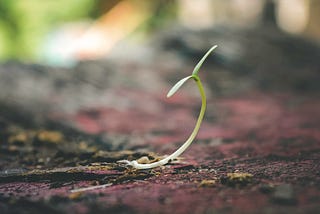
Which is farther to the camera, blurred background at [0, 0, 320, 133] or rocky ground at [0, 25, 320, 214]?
blurred background at [0, 0, 320, 133]

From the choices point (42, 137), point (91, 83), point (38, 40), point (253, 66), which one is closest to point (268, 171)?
point (42, 137)

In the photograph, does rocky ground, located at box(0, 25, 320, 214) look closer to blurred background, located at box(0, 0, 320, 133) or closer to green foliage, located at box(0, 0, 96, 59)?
blurred background, located at box(0, 0, 320, 133)

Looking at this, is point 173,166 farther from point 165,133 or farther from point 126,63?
point 126,63

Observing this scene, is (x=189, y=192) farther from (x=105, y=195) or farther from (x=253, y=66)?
(x=253, y=66)

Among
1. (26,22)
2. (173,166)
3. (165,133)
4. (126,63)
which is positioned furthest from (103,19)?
(173,166)

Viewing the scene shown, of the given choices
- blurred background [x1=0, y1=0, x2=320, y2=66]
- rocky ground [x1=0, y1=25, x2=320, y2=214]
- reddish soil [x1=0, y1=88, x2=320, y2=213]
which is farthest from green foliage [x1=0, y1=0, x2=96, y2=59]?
reddish soil [x1=0, y1=88, x2=320, y2=213]

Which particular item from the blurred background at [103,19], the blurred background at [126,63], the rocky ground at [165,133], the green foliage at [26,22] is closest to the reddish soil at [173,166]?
the rocky ground at [165,133]

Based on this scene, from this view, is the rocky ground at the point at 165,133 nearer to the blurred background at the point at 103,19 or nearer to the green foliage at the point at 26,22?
the blurred background at the point at 103,19

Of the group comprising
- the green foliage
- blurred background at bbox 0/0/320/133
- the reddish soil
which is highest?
the green foliage

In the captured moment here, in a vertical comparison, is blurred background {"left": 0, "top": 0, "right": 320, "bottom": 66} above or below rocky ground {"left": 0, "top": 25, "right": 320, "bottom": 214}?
above
